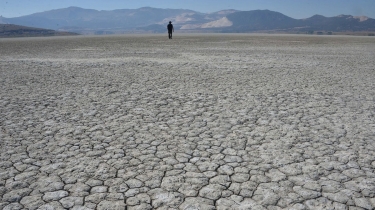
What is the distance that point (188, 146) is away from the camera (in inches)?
192

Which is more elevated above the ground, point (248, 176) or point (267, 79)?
point (267, 79)

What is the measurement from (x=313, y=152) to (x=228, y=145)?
1392mm

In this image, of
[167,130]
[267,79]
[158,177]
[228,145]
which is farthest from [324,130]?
[267,79]

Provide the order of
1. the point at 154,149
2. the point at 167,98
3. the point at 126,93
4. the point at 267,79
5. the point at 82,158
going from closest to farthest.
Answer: the point at 82,158 → the point at 154,149 → the point at 167,98 → the point at 126,93 → the point at 267,79

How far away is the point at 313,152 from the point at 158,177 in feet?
8.50

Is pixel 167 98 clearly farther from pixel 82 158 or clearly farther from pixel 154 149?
pixel 82 158

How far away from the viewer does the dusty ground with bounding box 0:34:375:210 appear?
136 inches

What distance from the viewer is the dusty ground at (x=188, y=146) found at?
3.45 meters

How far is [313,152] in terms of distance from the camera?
15.0 ft

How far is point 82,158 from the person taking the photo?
444 centimetres

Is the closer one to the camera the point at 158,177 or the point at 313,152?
the point at 158,177

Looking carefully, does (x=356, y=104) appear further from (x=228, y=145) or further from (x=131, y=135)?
(x=131, y=135)

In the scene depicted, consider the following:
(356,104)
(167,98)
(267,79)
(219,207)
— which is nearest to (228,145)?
(219,207)

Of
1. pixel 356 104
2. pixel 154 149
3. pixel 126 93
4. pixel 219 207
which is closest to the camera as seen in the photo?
pixel 219 207
